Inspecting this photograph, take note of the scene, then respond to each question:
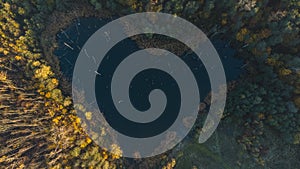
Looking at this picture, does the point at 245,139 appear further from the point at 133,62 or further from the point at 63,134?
the point at 63,134

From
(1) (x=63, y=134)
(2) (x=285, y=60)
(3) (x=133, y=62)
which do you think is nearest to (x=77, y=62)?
(3) (x=133, y=62)

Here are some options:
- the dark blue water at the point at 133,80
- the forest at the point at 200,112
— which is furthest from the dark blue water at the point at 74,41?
the forest at the point at 200,112

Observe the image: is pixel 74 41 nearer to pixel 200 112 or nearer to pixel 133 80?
pixel 133 80

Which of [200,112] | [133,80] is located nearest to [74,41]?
[133,80]

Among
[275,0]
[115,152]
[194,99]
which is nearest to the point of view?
[275,0]

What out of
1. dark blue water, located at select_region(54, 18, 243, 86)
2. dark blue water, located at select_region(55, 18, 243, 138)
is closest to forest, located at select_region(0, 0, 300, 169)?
dark blue water, located at select_region(54, 18, 243, 86)

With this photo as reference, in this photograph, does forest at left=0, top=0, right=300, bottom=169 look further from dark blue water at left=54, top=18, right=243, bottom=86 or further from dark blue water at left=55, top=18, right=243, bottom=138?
dark blue water at left=55, top=18, right=243, bottom=138

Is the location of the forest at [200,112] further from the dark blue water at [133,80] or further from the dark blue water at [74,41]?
the dark blue water at [133,80]

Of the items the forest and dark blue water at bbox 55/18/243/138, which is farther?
dark blue water at bbox 55/18/243/138
